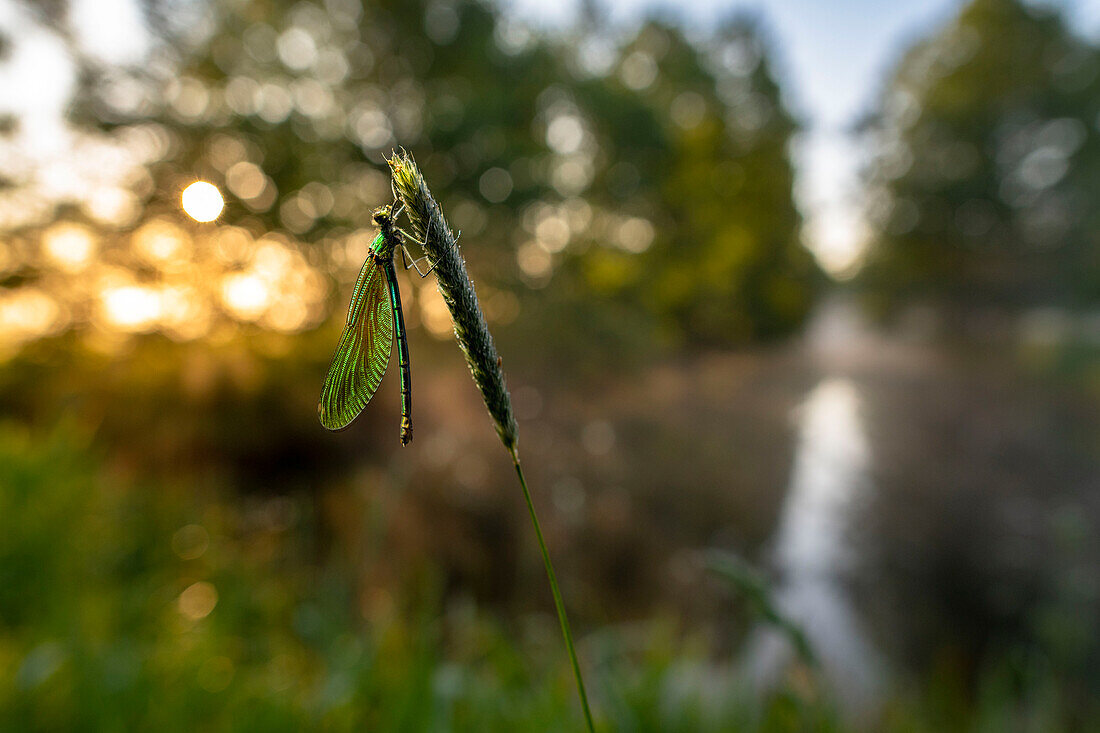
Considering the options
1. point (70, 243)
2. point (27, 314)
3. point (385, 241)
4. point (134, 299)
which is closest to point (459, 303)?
point (385, 241)

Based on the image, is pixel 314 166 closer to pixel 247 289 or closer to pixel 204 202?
pixel 247 289

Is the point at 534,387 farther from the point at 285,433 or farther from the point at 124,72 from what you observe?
the point at 124,72

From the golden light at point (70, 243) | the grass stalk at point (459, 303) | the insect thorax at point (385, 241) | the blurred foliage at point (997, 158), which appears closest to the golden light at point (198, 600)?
the golden light at point (70, 243)

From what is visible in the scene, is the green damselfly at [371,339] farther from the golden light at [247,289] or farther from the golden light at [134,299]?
the golden light at [134,299]

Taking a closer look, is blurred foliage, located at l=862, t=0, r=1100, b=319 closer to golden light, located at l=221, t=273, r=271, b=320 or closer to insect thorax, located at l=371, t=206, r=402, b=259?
golden light, located at l=221, t=273, r=271, b=320

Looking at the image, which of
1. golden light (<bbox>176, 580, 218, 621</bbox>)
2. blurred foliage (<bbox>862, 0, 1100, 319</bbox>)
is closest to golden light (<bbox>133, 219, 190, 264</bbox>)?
golden light (<bbox>176, 580, 218, 621</bbox>)

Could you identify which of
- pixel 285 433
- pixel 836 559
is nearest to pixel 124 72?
pixel 285 433
